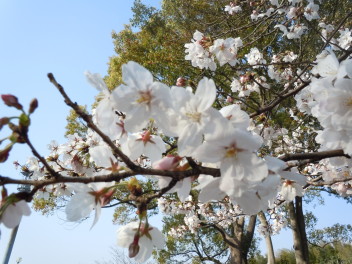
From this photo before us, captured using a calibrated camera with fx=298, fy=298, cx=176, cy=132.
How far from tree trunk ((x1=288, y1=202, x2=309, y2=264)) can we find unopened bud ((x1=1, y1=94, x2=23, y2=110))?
8.30 metres

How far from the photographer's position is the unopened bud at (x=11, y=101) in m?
0.69

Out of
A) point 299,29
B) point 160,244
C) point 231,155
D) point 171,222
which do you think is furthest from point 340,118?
point 171,222

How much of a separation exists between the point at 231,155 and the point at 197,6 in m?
8.28

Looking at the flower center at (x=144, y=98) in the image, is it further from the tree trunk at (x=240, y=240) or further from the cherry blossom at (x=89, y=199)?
the tree trunk at (x=240, y=240)

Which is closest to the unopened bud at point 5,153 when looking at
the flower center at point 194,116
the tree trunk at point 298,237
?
the flower center at point 194,116

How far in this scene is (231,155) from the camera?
0.79 meters

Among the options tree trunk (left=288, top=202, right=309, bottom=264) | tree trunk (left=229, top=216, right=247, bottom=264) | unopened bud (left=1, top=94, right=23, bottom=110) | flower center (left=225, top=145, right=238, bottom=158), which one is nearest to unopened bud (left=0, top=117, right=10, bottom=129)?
unopened bud (left=1, top=94, right=23, bottom=110)

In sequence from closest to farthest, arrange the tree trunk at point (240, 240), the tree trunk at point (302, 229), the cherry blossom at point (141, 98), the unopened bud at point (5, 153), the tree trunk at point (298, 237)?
the unopened bud at point (5, 153)
the cherry blossom at point (141, 98)
the tree trunk at point (298, 237)
the tree trunk at point (302, 229)
the tree trunk at point (240, 240)

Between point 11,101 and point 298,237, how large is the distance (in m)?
8.49

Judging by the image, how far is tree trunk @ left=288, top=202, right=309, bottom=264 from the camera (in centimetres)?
754

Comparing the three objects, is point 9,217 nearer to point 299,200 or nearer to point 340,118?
point 340,118

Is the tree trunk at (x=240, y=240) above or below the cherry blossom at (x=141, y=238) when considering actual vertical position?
above

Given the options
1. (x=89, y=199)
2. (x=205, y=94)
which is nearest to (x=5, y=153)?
(x=89, y=199)

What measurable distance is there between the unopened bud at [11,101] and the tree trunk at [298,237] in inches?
327
